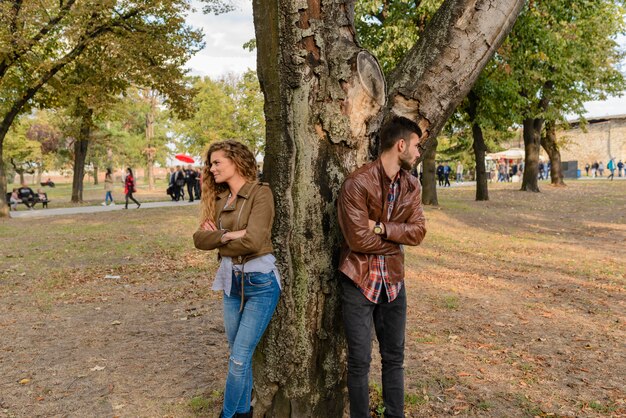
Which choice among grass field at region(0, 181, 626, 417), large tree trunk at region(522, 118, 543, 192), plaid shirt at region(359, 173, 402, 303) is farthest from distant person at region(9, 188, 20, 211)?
plaid shirt at region(359, 173, 402, 303)

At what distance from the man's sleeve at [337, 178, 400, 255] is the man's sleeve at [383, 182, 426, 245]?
70 mm

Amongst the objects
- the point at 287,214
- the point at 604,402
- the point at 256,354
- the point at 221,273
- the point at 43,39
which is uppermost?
the point at 43,39

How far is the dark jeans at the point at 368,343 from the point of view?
331 cm

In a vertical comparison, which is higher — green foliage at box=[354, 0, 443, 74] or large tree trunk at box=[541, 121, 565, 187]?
green foliage at box=[354, 0, 443, 74]

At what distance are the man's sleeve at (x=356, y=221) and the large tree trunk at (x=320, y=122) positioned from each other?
0.79 ft

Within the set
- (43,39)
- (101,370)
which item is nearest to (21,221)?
(43,39)

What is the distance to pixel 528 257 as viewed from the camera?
10648mm

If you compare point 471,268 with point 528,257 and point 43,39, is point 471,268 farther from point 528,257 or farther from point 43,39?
point 43,39

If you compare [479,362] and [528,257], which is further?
[528,257]

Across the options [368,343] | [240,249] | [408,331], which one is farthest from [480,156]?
[240,249]

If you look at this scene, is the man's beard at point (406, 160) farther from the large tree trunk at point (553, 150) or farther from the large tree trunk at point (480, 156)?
the large tree trunk at point (553, 150)

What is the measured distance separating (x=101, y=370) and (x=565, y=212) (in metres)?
18.1

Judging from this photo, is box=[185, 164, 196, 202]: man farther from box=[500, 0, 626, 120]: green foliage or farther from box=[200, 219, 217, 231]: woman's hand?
box=[200, 219, 217, 231]: woman's hand

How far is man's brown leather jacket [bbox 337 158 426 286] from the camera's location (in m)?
3.18
